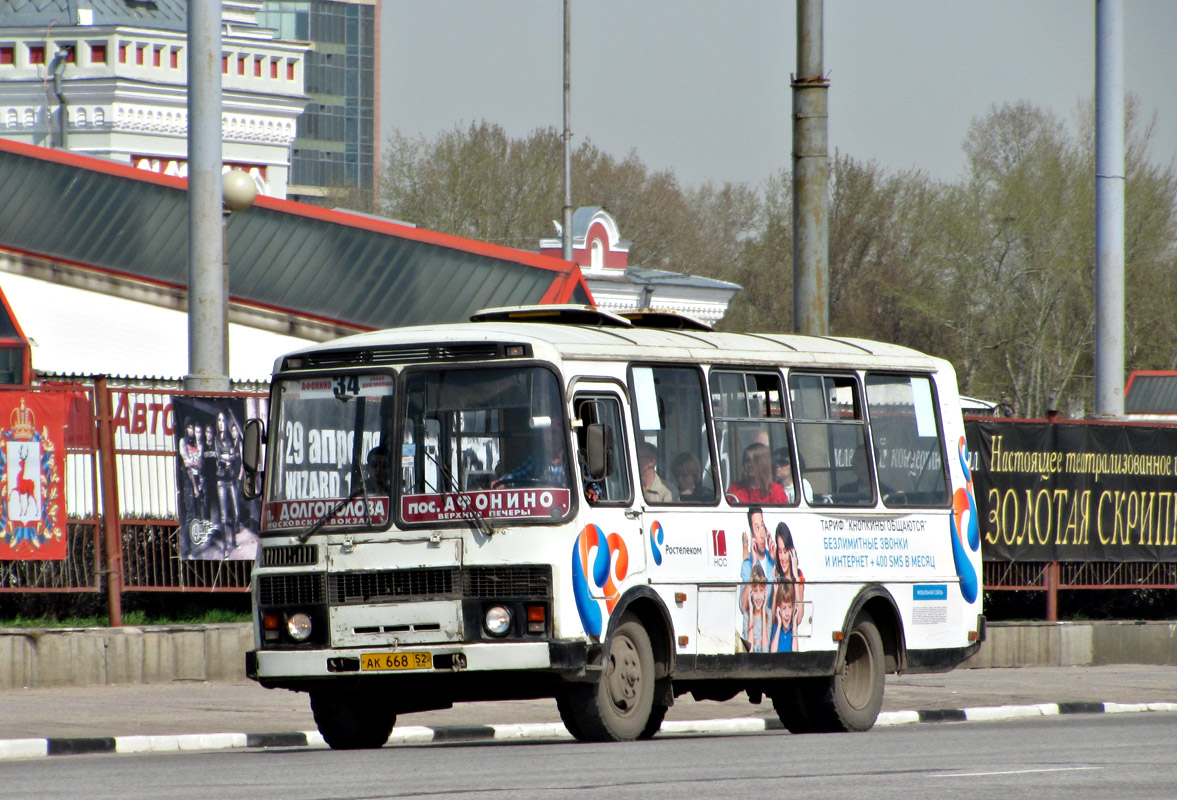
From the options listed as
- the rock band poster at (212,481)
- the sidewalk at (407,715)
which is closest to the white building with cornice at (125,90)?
the rock band poster at (212,481)

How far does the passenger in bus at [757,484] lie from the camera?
13.7 meters

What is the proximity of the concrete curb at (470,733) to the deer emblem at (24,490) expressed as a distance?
160 inches

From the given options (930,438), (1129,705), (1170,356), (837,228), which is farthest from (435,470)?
(837,228)

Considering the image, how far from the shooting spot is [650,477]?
514 inches

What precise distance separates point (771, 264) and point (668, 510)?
65054 millimetres

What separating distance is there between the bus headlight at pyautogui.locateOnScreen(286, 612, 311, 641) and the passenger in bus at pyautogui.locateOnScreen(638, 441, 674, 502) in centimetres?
226

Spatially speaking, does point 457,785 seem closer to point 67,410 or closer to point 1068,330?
point 67,410

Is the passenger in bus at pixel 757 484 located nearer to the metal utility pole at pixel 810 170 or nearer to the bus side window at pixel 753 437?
the bus side window at pixel 753 437

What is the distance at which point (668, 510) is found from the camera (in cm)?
1310

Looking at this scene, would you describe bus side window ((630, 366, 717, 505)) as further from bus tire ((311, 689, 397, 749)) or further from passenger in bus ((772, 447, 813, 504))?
bus tire ((311, 689, 397, 749))

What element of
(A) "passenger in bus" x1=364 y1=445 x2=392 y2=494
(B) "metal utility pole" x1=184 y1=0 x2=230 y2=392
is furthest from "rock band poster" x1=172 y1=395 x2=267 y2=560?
(A) "passenger in bus" x1=364 y1=445 x2=392 y2=494

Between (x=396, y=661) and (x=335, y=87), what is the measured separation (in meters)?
173

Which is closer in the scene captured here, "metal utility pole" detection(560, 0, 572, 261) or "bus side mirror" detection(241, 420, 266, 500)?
"bus side mirror" detection(241, 420, 266, 500)

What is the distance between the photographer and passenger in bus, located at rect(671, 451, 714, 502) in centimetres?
1330
